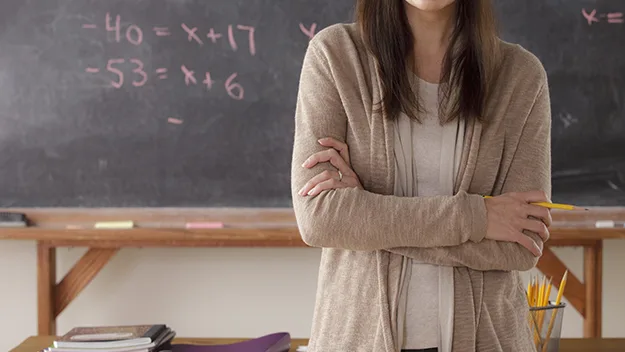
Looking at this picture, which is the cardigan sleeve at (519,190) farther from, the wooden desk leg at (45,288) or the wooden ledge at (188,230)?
the wooden desk leg at (45,288)

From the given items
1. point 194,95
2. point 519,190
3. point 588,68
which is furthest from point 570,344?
point 194,95

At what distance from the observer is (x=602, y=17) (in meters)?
2.73

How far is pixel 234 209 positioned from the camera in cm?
275

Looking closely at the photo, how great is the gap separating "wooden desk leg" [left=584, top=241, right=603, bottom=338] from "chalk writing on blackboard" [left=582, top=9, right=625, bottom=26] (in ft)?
2.57

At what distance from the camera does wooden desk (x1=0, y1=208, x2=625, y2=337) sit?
267 centimetres

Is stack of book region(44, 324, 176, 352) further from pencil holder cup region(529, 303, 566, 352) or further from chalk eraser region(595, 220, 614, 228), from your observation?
chalk eraser region(595, 220, 614, 228)

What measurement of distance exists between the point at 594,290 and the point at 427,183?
69.4 inches

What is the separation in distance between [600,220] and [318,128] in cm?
168

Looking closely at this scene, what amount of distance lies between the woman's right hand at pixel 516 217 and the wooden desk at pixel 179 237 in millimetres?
1336

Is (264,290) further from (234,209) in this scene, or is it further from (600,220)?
(600,220)

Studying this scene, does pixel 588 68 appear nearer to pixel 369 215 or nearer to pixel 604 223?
pixel 604 223

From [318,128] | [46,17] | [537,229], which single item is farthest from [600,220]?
[46,17]

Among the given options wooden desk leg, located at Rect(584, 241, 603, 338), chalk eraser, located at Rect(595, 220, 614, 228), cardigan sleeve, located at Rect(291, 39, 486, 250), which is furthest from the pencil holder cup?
wooden desk leg, located at Rect(584, 241, 603, 338)

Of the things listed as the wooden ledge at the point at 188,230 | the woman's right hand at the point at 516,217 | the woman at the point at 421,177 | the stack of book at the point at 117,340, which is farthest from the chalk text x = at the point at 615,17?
the stack of book at the point at 117,340
